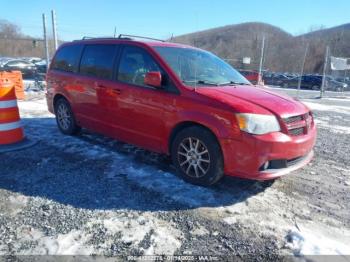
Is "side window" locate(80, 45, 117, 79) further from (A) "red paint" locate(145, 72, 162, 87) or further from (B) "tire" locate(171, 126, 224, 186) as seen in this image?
(B) "tire" locate(171, 126, 224, 186)

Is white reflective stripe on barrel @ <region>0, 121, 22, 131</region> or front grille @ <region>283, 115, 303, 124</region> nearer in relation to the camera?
front grille @ <region>283, 115, 303, 124</region>

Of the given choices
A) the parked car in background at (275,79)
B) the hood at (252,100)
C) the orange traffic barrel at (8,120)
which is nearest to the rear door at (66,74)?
the orange traffic barrel at (8,120)

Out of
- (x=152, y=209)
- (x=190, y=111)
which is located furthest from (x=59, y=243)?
(x=190, y=111)

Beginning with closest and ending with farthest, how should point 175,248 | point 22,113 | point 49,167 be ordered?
point 175,248 → point 49,167 → point 22,113

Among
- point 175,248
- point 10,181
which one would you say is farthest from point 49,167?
point 175,248

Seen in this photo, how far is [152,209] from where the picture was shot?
3.48 metres

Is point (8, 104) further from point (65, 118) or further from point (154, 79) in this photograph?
point (154, 79)

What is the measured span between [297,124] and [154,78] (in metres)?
1.93

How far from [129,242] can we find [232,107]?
1861 millimetres

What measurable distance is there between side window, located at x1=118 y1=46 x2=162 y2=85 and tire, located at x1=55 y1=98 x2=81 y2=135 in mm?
1757

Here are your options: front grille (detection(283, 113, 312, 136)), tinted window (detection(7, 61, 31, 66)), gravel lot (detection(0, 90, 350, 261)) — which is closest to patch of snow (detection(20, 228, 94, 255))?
gravel lot (detection(0, 90, 350, 261))

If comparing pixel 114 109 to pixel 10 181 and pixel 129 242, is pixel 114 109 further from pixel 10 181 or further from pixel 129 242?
pixel 129 242

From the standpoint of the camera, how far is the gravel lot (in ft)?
9.43

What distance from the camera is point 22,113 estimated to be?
846cm
